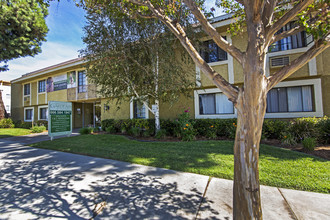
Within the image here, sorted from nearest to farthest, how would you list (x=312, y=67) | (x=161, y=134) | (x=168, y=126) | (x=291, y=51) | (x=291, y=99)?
(x=312, y=67) → (x=291, y=51) → (x=291, y=99) → (x=161, y=134) → (x=168, y=126)

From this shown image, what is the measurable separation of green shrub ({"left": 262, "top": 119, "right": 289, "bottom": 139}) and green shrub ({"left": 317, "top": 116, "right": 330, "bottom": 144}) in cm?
110

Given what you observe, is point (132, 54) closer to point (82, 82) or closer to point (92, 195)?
point (92, 195)

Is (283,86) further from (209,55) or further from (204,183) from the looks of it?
(204,183)

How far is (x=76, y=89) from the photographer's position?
1584 centimetres

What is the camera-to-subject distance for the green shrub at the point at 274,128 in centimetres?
742

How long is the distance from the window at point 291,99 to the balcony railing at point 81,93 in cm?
1342

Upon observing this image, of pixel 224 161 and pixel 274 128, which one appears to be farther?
pixel 274 128

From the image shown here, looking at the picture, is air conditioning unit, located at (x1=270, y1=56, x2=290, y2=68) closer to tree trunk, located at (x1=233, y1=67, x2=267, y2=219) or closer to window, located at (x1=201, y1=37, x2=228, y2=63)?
window, located at (x1=201, y1=37, x2=228, y2=63)

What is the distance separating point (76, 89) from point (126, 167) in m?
13.6

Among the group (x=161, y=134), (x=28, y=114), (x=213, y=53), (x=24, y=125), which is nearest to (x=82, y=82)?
(x=24, y=125)

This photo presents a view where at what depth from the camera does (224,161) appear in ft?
16.8

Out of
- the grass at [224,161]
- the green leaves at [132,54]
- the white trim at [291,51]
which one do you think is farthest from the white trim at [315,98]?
the green leaves at [132,54]

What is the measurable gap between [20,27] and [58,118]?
8301mm

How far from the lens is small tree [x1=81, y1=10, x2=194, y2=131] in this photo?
322 inches
